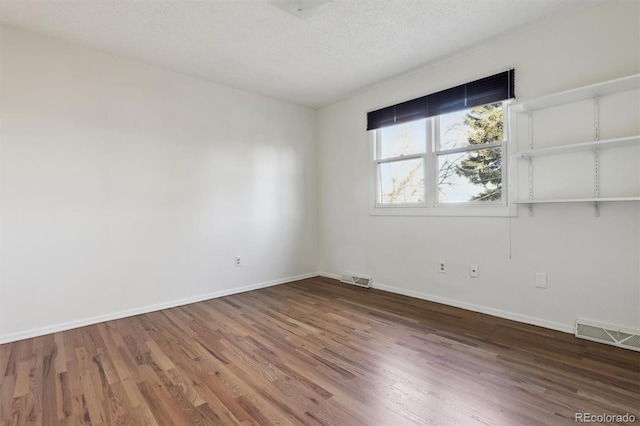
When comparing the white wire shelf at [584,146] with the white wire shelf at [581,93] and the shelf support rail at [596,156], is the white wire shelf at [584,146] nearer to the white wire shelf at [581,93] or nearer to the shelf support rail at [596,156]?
the shelf support rail at [596,156]

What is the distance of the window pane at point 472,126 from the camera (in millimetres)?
3092

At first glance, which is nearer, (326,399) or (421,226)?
(326,399)

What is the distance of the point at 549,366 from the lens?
2.08 meters

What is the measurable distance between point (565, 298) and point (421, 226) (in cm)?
147

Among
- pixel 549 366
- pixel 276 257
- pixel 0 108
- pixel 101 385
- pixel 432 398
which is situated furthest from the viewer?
pixel 276 257

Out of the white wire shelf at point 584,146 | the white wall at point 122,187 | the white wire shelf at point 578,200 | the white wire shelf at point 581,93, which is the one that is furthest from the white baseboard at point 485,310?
the white wire shelf at point 581,93

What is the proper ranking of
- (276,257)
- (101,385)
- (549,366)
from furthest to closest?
(276,257) → (549,366) → (101,385)

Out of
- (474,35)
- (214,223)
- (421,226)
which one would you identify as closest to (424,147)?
(421,226)

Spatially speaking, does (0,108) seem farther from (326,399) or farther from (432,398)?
(432,398)

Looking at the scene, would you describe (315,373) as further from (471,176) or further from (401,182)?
(401,182)

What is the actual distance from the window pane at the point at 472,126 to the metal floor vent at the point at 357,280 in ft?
6.39

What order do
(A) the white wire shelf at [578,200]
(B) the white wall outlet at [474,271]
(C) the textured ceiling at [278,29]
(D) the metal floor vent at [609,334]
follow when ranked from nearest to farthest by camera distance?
(A) the white wire shelf at [578,200], (D) the metal floor vent at [609,334], (C) the textured ceiling at [278,29], (B) the white wall outlet at [474,271]

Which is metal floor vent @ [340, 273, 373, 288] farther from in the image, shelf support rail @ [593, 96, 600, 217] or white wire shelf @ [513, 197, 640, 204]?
shelf support rail @ [593, 96, 600, 217]

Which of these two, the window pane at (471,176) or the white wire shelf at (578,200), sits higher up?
the window pane at (471,176)
